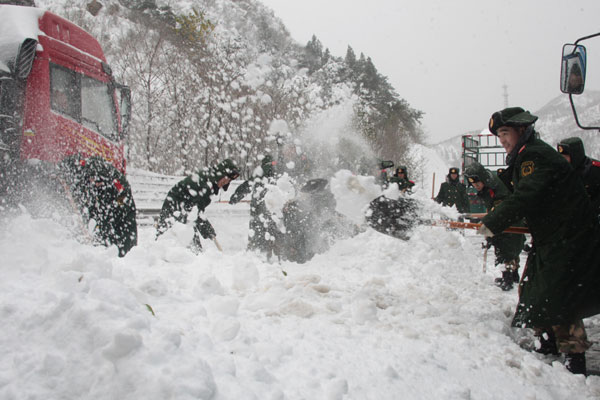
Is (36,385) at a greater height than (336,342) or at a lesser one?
greater

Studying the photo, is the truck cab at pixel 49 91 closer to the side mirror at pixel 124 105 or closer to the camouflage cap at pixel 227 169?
the side mirror at pixel 124 105

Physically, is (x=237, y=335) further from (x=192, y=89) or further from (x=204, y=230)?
(x=192, y=89)

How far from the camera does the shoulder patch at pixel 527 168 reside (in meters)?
2.62

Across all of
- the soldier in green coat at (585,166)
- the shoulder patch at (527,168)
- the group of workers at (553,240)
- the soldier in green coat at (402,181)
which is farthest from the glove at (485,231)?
the soldier in green coat at (402,181)

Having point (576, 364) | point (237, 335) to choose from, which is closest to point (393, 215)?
point (576, 364)

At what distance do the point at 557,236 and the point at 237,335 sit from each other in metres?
2.13

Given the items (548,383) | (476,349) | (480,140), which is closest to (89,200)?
(476,349)

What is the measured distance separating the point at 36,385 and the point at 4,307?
471mm

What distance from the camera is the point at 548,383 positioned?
223cm

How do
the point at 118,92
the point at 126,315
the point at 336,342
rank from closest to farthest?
the point at 126,315 < the point at 336,342 < the point at 118,92

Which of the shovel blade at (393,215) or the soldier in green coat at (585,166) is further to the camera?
the shovel blade at (393,215)

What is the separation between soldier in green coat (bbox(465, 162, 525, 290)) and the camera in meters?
4.75

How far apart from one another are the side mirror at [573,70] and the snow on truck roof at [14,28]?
570 centimetres

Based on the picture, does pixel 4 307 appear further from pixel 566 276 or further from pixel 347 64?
pixel 347 64
